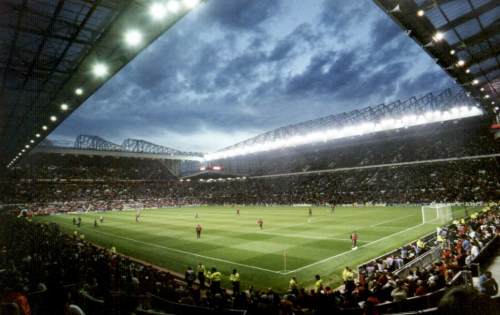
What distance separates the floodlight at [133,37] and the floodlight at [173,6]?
71.3 inches

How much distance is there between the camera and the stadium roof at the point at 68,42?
8875 mm

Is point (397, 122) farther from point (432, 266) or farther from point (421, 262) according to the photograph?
point (432, 266)

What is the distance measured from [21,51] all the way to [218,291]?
11.7 metres

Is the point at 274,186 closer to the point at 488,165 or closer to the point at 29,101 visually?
the point at 488,165

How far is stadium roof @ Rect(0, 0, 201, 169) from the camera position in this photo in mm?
8875

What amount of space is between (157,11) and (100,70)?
17.1 feet

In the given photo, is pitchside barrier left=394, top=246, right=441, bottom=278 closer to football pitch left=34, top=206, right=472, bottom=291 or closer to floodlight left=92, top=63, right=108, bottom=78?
football pitch left=34, top=206, right=472, bottom=291

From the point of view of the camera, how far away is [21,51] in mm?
11773

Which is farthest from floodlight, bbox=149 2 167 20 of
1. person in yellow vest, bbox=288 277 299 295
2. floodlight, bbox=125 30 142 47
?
person in yellow vest, bbox=288 277 299 295

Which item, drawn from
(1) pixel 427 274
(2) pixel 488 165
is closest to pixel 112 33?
(1) pixel 427 274

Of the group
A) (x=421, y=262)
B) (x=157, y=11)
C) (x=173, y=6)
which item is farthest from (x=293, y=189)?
(x=173, y=6)

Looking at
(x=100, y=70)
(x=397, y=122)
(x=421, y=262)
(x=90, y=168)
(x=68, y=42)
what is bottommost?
(x=421, y=262)

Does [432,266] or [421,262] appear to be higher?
[432,266]

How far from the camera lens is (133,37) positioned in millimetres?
9938
